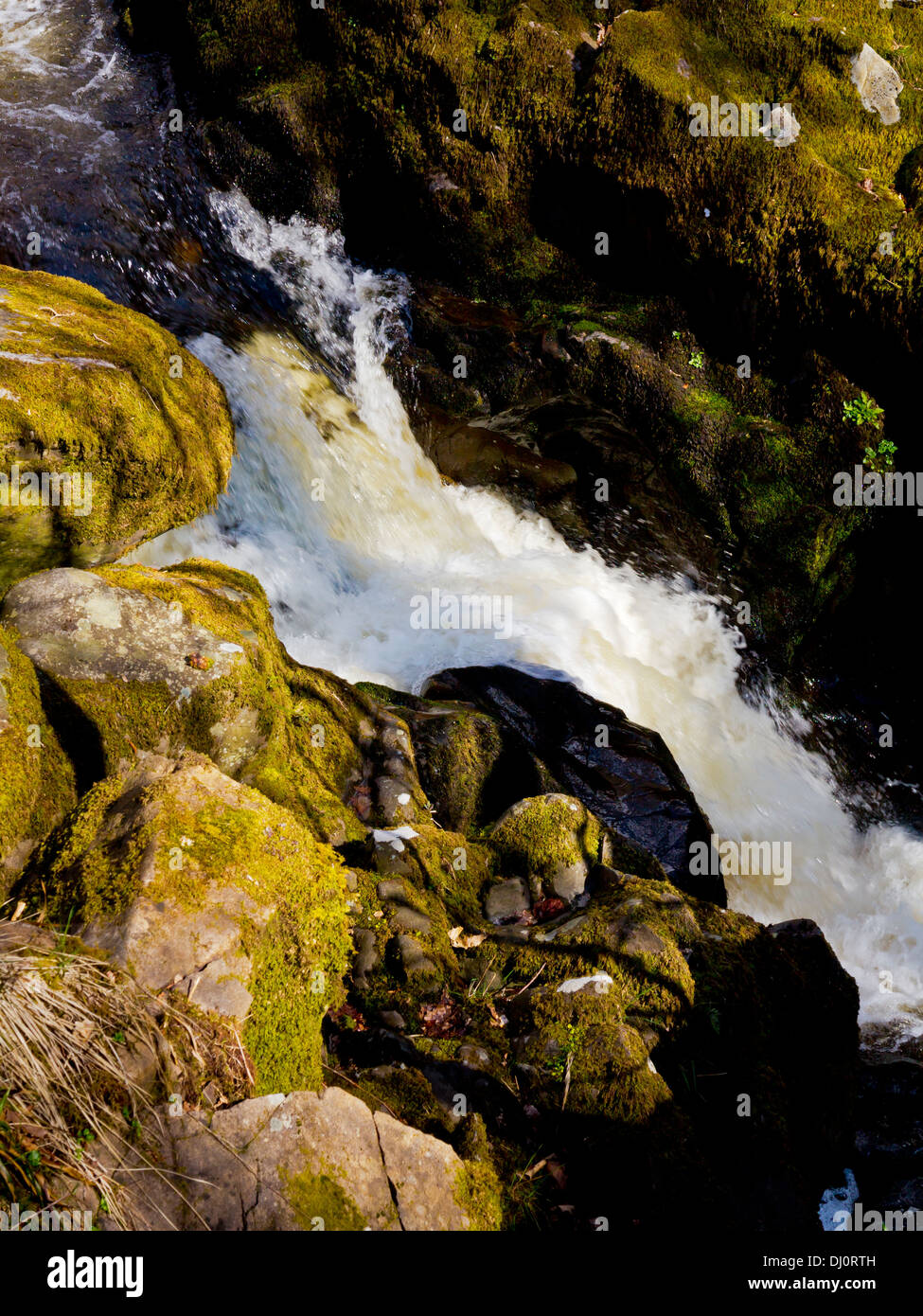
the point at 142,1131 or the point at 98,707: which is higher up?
the point at 98,707

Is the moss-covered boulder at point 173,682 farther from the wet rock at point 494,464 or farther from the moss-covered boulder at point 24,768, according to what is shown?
the wet rock at point 494,464

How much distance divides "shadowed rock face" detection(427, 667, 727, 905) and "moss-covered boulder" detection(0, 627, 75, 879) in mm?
3496

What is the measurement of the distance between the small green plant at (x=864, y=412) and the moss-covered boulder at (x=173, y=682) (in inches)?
280

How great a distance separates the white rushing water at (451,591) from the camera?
7285 millimetres

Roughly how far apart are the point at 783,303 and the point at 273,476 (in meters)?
5.88

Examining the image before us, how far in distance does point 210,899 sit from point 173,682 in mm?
1554

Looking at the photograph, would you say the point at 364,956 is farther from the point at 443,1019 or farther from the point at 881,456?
the point at 881,456

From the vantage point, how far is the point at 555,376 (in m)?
9.27

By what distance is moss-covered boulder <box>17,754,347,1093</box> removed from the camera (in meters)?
2.57

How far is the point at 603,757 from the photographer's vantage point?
21.0 feet

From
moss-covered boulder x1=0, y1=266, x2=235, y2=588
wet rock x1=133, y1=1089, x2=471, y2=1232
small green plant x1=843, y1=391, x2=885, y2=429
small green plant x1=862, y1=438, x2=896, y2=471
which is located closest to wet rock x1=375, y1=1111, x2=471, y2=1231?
wet rock x1=133, y1=1089, x2=471, y2=1232

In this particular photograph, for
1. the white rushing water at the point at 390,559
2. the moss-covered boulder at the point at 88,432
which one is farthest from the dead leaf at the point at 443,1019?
the white rushing water at the point at 390,559
